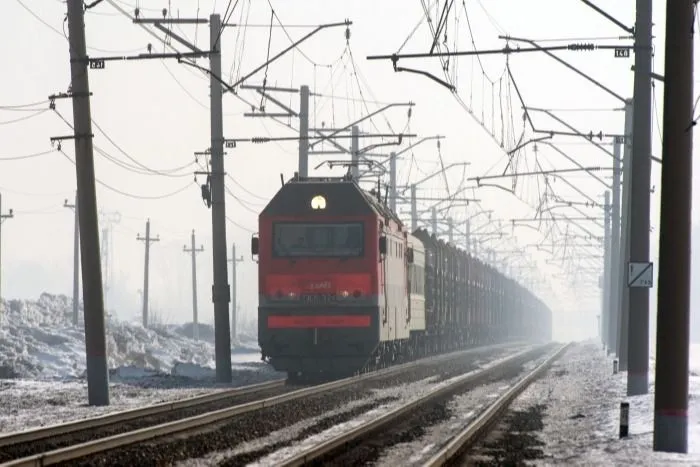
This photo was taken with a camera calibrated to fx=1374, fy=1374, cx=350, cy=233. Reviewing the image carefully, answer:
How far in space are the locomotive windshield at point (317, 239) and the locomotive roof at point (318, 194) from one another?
269 millimetres

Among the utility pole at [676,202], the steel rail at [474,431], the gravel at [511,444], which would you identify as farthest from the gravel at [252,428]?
the utility pole at [676,202]

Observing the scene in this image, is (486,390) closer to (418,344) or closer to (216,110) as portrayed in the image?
(216,110)

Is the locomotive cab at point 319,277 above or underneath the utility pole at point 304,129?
underneath

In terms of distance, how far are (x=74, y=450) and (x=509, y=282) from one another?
237 ft

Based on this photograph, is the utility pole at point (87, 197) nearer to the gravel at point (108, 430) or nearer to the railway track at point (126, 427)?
the railway track at point (126, 427)

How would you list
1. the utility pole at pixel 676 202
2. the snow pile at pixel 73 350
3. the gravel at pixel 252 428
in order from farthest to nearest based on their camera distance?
the snow pile at pixel 73 350, the utility pole at pixel 676 202, the gravel at pixel 252 428

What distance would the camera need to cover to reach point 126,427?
17.4 meters

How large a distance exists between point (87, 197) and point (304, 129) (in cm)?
1679

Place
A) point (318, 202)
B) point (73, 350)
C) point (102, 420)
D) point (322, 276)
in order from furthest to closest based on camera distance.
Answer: point (73, 350), point (318, 202), point (322, 276), point (102, 420)

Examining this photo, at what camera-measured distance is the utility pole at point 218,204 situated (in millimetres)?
30078

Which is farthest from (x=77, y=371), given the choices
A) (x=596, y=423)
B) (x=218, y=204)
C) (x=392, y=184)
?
(x=596, y=423)

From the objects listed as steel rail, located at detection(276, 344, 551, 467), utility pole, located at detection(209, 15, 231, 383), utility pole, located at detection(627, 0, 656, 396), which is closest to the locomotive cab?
utility pole, located at detection(209, 15, 231, 383)

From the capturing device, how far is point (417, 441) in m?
16.2

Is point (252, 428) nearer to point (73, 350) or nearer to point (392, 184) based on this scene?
point (73, 350)
